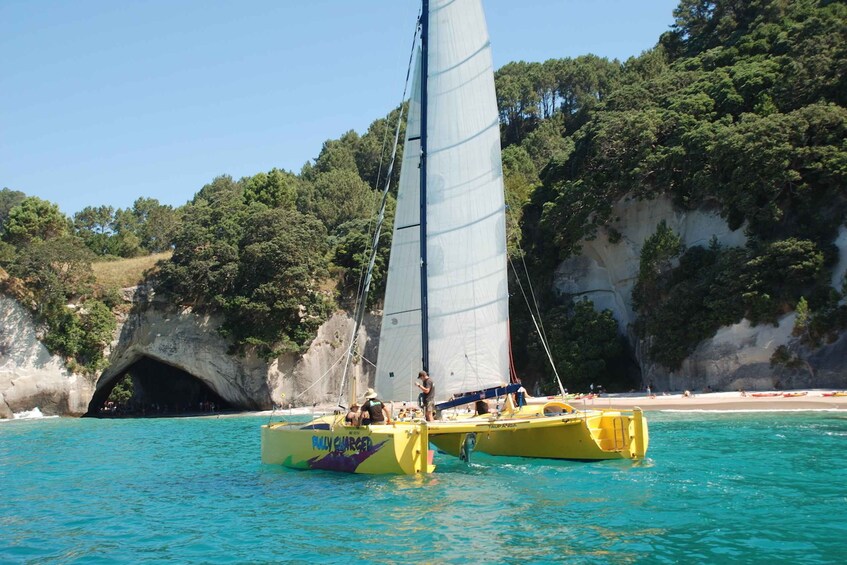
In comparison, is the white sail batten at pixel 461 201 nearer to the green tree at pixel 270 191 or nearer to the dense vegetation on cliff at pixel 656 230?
the dense vegetation on cliff at pixel 656 230

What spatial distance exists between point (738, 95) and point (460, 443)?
3566cm

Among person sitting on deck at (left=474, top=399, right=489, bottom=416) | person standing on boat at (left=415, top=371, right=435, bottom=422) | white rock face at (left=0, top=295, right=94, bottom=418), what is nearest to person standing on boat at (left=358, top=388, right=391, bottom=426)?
person standing on boat at (left=415, top=371, right=435, bottom=422)

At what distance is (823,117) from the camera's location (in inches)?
1622

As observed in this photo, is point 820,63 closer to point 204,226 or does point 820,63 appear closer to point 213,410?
point 204,226

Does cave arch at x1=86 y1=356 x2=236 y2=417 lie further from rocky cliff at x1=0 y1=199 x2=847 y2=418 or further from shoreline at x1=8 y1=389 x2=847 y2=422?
shoreline at x1=8 y1=389 x2=847 y2=422

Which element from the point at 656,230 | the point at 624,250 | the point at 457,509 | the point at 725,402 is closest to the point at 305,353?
the point at 624,250

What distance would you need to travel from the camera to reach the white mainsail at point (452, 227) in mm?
21453

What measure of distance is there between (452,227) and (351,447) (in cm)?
665

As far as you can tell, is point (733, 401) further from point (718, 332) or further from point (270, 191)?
point (270, 191)

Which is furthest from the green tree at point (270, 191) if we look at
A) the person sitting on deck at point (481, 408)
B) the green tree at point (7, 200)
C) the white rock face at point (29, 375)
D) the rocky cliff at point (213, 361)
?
the green tree at point (7, 200)

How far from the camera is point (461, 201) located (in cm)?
2167

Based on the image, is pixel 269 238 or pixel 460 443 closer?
pixel 460 443

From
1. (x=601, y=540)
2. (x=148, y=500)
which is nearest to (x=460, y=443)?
(x=148, y=500)

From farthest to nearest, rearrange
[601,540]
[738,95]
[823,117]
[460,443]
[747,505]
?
[738,95]
[823,117]
[460,443]
[747,505]
[601,540]
